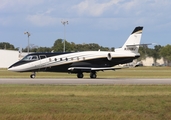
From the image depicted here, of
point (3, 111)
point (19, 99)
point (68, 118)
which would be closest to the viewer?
point (68, 118)

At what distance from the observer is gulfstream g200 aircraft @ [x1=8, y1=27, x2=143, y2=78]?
162 ft

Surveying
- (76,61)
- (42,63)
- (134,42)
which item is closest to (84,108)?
(42,63)

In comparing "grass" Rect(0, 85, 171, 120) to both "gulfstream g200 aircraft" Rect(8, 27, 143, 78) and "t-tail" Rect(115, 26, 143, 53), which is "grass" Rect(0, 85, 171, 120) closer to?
"gulfstream g200 aircraft" Rect(8, 27, 143, 78)

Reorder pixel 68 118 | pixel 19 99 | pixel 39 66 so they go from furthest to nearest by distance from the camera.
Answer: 1. pixel 39 66
2. pixel 19 99
3. pixel 68 118

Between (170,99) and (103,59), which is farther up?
(103,59)

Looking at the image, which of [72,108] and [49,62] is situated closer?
[72,108]

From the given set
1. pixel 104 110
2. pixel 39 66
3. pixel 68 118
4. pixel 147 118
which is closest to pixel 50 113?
pixel 68 118

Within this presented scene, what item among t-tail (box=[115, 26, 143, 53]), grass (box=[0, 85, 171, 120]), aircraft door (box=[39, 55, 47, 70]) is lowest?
grass (box=[0, 85, 171, 120])

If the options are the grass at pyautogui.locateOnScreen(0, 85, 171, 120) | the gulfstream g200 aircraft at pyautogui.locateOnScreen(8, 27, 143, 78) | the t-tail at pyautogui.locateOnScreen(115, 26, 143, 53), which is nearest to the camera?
the grass at pyautogui.locateOnScreen(0, 85, 171, 120)

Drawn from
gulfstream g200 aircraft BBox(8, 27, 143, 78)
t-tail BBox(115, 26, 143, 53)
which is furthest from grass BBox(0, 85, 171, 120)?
t-tail BBox(115, 26, 143, 53)

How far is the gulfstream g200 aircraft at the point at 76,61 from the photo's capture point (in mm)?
49250

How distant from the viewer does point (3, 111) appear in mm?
18391

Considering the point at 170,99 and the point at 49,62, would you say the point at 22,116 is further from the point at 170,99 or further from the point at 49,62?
the point at 49,62

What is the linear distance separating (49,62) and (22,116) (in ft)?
107
